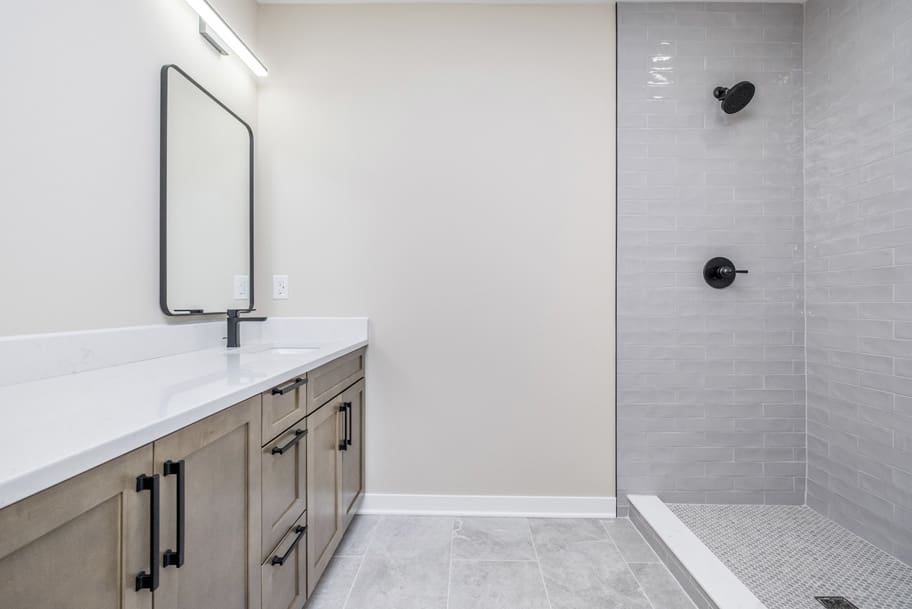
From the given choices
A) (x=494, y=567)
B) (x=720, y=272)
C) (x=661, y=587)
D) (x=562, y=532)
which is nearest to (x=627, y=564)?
(x=661, y=587)

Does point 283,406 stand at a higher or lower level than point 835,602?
higher

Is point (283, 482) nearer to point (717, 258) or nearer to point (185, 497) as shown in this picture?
point (185, 497)

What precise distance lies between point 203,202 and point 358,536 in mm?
1634

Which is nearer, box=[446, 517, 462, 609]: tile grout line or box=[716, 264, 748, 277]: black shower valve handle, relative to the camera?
box=[446, 517, 462, 609]: tile grout line

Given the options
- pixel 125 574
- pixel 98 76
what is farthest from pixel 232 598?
pixel 98 76

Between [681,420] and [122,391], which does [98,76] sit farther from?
[681,420]

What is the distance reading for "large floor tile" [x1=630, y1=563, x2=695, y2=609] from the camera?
1577 mm

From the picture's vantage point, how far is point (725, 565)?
1669 mm

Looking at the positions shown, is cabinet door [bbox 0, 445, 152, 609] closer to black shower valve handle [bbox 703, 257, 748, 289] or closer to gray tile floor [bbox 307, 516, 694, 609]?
gray tile floor [bbox 307, 516, 694, 609]

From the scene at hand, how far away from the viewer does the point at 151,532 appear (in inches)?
29.8

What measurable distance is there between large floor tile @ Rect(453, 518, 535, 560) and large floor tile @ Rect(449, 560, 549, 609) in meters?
0.05

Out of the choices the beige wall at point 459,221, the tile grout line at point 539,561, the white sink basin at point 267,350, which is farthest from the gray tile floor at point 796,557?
the white sink basin at point 267,350

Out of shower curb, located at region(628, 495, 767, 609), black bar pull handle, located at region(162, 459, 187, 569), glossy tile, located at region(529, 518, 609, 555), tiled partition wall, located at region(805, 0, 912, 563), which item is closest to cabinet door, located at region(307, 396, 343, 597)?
black bar pull handle, located at region(162, 459, 187, 569)

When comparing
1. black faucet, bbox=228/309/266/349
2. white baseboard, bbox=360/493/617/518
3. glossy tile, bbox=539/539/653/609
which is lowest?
glossy tile, bbox=539/539/653/609
